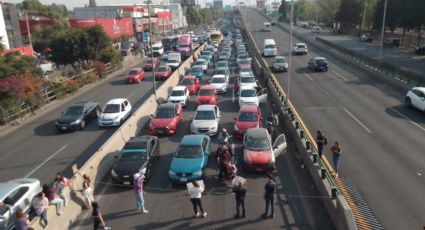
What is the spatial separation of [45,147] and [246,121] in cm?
1210

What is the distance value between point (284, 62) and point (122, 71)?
22.8 metres

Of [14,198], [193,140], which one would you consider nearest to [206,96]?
[193,140]

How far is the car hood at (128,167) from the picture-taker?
1600cm

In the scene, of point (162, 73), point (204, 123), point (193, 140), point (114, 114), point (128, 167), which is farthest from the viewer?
point (162, 73)

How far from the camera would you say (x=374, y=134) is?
69.9 feet

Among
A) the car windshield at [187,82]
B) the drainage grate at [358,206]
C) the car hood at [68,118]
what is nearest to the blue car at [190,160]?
the drainage grate at [358,206]

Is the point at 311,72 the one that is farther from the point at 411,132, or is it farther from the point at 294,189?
the point at 294,189

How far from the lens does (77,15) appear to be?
123 m

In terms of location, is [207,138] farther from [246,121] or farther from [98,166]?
[98,166]

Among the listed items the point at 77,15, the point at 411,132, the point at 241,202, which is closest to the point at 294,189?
the point at 241,202

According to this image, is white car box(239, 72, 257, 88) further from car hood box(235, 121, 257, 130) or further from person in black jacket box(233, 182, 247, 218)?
person in black jacket box(233, 182, 247, 218)

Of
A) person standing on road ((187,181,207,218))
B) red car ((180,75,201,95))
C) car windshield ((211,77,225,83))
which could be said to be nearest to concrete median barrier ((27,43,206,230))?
person standing on road ((187,181,207,218))

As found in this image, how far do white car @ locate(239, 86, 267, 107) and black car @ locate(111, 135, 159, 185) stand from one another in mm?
10509

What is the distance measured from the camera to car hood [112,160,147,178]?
1600 centimetres
